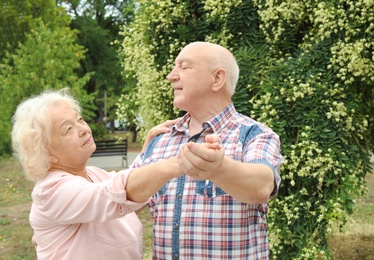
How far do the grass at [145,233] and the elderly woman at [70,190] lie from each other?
3.39 m

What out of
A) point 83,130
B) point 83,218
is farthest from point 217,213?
point 83,130

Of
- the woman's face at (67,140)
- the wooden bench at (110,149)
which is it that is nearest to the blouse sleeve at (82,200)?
the woman's face at (67,140)

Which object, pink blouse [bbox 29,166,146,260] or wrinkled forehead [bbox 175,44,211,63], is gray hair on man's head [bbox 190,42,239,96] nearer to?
wrinkled forehead [bbox 175,44,211,63]

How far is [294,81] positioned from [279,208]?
115cm

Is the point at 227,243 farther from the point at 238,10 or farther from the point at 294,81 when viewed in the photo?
the point at 238,10

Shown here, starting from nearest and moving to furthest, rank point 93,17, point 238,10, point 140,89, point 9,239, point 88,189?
point 88,189 < point 238,10 < point 140,89 < point 9,239 < point 93,17

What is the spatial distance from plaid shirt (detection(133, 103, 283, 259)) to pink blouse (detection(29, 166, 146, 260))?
6.4 inches

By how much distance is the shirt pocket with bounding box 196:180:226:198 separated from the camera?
2363mm

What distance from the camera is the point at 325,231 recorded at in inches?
193

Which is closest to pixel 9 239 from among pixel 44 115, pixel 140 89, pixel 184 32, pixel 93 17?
pixel 140 89

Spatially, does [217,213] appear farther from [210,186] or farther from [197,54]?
[197,54]

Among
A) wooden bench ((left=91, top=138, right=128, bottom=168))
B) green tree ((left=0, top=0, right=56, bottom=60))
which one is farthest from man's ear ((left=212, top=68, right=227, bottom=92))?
green tree ((left=0, top=0, right=56, bottom=60))

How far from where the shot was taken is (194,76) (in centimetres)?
248

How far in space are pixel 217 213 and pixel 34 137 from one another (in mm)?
839
